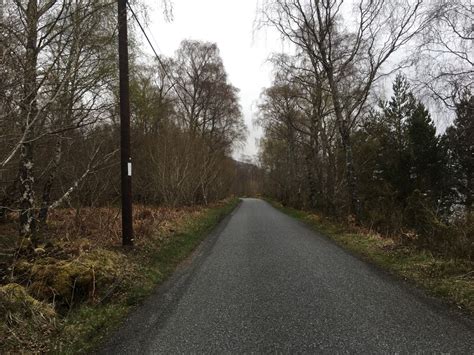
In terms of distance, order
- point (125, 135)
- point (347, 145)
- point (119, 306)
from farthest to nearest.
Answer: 1. point (347, 145)
2. point (125, 135)
3. point (119, 306)

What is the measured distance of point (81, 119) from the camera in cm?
593

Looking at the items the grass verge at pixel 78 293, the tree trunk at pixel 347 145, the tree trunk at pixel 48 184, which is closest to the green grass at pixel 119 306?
the grass verge at pixel 78 293

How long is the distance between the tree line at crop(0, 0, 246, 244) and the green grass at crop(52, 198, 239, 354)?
168 centimetres

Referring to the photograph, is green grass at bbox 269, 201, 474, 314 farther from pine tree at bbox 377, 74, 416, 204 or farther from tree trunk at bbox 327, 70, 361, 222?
pine tree at bbox 377, 74, 416, 204

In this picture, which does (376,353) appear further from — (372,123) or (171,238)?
(372,123)

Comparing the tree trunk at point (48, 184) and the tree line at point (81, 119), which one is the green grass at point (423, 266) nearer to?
the tree line at point (81, 119)

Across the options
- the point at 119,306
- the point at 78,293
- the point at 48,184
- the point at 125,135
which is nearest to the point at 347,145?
the point at 125,135

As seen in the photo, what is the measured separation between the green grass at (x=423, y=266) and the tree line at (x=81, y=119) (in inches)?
225

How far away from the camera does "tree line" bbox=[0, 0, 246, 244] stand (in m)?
4.23

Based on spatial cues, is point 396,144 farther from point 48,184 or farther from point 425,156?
point 48,184

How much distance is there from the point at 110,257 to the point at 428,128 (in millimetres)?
25306

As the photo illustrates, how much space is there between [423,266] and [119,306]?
17.9ft

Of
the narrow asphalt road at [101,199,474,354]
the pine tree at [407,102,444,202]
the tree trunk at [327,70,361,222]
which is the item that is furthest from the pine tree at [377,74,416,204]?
the narrow asphalt road at [101,199,474,354]

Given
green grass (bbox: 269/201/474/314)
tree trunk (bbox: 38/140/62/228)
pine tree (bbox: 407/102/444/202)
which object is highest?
pine tree (bbox: 407/102/444/202)
